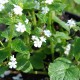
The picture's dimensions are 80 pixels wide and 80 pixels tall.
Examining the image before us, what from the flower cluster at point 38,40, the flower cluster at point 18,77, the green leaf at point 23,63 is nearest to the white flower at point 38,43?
the flower cluster at point 38,40

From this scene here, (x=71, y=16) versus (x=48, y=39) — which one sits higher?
(x=71, y=16)

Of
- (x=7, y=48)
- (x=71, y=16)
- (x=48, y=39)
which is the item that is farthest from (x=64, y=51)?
(x=71, y=16)

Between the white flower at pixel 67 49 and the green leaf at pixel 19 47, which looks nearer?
the green leaf at pixel 19 47

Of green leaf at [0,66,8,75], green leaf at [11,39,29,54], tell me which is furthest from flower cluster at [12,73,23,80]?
green leaf at [11,39,29,54]

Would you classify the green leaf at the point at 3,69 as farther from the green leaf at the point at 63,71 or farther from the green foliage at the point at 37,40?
the green leaf at the point at 63,71

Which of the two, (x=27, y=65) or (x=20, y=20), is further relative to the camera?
(x=27, y=65)

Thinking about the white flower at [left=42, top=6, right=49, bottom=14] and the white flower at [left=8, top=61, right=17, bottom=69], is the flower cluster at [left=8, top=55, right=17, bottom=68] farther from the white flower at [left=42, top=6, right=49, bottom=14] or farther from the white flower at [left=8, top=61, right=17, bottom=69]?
the white flower at [left=42, top=6, right=49, bottom=14]

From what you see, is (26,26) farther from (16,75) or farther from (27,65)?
(16,75)
